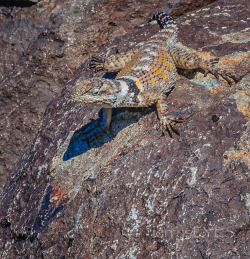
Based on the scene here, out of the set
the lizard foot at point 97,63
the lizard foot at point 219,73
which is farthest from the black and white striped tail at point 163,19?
the lizard foot at point 219,73

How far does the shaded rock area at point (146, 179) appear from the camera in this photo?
9.79ft

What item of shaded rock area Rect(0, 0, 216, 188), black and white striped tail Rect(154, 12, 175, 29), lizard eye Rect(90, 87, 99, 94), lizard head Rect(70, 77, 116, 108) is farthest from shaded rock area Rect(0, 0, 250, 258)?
shaded rock area Rect(0, 0, 216, 188)

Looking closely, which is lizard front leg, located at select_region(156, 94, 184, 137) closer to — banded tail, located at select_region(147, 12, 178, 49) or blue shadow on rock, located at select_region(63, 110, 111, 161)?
blue shadow on rock, located at select_region(63, 110, 111, 161)

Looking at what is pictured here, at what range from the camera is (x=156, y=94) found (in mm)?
4211

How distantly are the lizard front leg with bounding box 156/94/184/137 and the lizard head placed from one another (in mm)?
621

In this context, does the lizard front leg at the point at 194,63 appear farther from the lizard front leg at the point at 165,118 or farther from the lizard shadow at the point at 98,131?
the lizard shadow at the point at 98,131

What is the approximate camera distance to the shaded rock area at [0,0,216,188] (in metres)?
6.41

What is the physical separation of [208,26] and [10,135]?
421 centimetres

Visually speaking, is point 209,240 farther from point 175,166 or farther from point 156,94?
point 156,94

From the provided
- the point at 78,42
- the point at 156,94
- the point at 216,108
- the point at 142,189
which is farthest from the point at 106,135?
the point at 78,42

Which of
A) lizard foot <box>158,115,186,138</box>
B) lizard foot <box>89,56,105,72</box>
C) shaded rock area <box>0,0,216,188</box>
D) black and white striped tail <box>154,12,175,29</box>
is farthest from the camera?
shaded rock area <box>0,0,216,188</box>

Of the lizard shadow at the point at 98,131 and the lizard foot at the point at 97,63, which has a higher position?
the lizard foot at the point at 97,63

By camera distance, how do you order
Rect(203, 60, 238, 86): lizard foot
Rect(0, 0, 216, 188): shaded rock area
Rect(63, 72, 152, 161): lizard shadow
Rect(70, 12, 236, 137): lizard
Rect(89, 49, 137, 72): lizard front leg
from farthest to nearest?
Rect(0, 0, 216, 188): shaded rock area
Rect(89, 49, 137, 72): lizard front leg
Rect(63, 72, 152, 161): lizard shadow
Rect(203, 60, 238, 86): lizard foot
Rect(70, 12, 236, 137): lizard

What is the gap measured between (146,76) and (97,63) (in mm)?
1289
